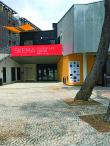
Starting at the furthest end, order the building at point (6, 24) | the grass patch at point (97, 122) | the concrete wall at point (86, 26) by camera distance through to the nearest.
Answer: the building at point (6, 24)
the concrete wall at point (86, 26)
the grass patch at point (97, 122)

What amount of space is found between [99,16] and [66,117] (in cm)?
1600

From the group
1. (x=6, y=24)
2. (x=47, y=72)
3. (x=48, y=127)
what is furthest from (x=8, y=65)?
(x=6, y=24)

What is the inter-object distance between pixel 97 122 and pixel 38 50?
961 inches

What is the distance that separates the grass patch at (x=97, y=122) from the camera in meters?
10.8

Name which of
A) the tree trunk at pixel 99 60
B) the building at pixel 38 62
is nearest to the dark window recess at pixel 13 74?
the building at pixel 38 62

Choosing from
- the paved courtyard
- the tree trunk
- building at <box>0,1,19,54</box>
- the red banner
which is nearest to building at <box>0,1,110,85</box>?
the red banner

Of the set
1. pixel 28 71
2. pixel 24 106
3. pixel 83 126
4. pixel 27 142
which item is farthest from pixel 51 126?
pixel 28 71

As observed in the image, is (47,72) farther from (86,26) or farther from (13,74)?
(86,26)

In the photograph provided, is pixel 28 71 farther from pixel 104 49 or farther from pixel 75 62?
pixel 104 49

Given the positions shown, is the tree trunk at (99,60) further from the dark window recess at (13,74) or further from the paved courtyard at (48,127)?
the dark window recess at (13,74)

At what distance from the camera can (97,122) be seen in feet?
39.0

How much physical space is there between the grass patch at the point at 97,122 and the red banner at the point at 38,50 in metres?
22.4

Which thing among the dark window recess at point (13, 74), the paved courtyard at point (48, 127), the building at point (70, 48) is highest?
the building at point (70, 48)

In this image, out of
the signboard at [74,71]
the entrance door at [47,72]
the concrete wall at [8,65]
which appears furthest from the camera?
the entrance door at [47,72]
